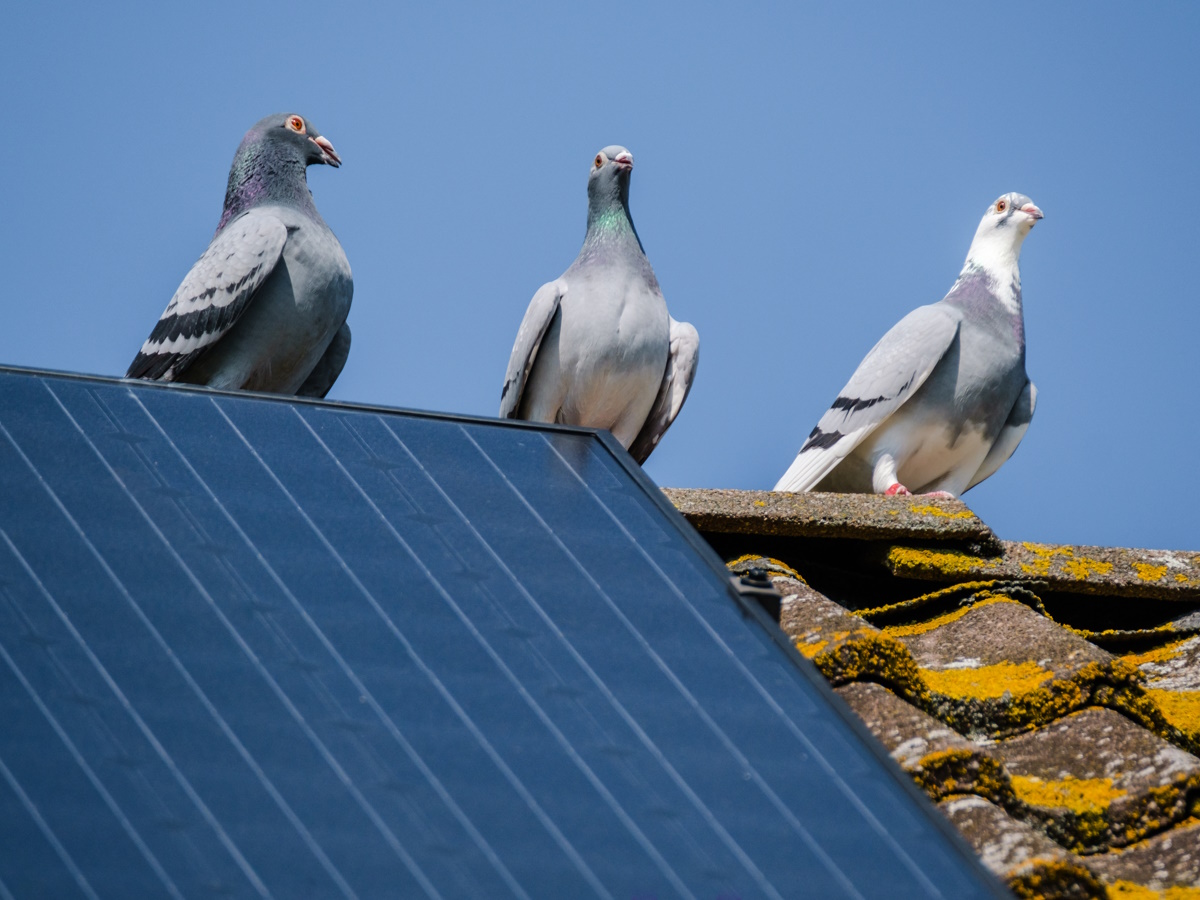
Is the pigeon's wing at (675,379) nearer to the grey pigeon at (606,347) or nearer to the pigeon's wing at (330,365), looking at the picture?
the grey pigeon at (606,347)

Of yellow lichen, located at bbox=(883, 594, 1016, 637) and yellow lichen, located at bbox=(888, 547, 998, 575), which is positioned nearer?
yellow lichen, located at bbox=(883, 594, 1016, 637)

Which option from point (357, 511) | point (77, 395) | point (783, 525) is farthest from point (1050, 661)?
point (77, 395)

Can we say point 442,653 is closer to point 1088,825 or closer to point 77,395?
point 77,395

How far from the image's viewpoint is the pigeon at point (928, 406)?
554 cm

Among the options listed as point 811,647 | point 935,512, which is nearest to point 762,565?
point 935,512

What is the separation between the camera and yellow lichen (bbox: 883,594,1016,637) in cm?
388

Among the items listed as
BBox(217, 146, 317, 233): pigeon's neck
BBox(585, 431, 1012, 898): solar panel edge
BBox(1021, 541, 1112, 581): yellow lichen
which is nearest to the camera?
BBox(585, 431, 1012, 898): solar panel edge

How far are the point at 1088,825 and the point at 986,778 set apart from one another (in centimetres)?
25

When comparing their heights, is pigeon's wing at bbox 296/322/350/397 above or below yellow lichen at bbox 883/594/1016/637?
above

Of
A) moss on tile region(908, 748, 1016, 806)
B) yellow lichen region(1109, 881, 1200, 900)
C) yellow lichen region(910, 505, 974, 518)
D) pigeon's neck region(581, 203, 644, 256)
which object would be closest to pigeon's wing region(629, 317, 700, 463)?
pigeon's neck region(581, 203, 644, 256)

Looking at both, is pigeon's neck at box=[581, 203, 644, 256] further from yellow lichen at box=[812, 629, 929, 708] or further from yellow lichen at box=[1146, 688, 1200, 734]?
yellow lichen at box=[812, 629, 929, 708]

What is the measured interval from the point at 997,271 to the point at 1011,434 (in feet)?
2.09

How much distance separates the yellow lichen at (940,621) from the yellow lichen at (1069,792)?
35.9 inches

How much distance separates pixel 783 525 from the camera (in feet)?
13.5
